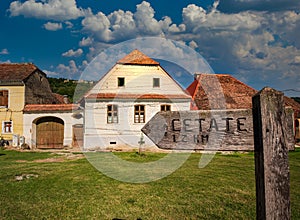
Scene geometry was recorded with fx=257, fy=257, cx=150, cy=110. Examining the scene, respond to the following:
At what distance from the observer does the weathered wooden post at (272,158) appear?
1976mm

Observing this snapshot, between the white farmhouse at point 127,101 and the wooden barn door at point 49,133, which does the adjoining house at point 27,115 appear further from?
the white farmhouse at point 127,101

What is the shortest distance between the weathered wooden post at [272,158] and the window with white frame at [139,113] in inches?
695

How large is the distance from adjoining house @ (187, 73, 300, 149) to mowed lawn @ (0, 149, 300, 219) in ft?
38.3

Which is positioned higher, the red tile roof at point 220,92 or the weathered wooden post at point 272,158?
the red tile roof at point 220,92

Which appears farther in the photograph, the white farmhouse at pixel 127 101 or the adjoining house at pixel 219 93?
the adjoining house at pixel 219 93

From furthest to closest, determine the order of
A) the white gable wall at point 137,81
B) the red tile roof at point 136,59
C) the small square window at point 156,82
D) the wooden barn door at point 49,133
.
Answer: the wooden barn door at point 49,133 → the small square window at point 156,82 → the red tile roof at point 136,59 → the white gable wall at point 137,81

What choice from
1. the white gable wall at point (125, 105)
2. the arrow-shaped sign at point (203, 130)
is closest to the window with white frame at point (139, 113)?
the white gable wall at point (125, 105)

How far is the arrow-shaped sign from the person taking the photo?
230 centimetres

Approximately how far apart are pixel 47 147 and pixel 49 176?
13965 millimetres

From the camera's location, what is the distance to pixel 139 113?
19.7 meters

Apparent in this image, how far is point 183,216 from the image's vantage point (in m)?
5.18

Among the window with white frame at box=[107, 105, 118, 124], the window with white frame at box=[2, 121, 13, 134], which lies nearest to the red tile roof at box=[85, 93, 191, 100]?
the window with white frame at box=[107, 105, 118, 124]

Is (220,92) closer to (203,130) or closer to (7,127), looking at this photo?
(7,127)

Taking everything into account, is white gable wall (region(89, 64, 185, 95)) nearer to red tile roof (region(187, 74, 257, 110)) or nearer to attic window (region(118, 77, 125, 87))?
attic window (region(118, 77, 125, 87))
